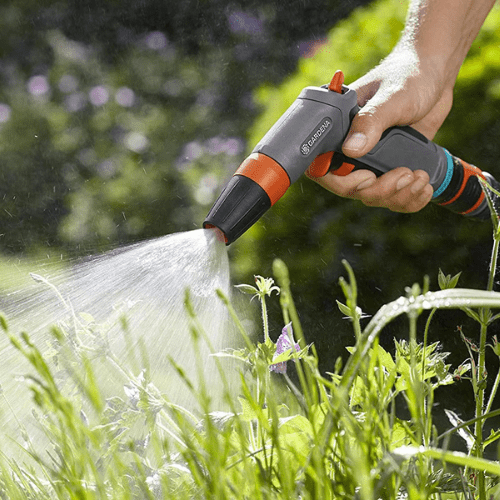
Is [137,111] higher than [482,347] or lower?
higher

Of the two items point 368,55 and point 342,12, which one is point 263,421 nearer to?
point 368,55

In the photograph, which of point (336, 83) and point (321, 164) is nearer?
point (336, 83)

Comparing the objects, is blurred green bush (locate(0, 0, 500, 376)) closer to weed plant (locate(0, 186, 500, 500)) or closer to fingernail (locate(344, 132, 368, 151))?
fingernail (locate(344, 132, 368, 151))

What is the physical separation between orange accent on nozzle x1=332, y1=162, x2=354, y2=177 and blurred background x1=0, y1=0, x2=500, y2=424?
0.86m

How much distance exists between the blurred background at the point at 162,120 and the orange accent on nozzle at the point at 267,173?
3.77 feet

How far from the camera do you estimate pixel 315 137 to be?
1155 mm

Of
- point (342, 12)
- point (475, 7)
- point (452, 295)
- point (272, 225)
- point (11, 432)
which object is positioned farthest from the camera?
point (342, 12)

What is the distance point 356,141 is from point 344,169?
5.2 inches

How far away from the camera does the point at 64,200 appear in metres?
4.54

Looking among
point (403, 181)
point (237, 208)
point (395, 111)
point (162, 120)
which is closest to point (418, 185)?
point (403, 181)

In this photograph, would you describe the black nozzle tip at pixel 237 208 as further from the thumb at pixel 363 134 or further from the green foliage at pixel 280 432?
the green foliage at pixel 280 432

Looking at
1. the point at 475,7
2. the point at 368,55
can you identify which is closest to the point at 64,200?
the point at 368,55

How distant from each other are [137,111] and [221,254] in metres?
3.89

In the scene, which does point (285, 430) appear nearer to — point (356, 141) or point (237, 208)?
point (237, 208)
